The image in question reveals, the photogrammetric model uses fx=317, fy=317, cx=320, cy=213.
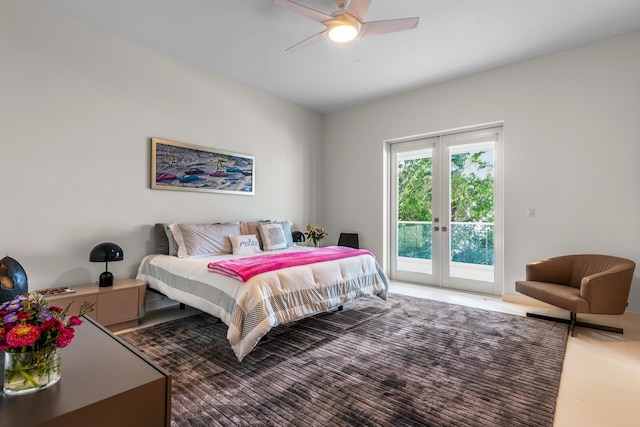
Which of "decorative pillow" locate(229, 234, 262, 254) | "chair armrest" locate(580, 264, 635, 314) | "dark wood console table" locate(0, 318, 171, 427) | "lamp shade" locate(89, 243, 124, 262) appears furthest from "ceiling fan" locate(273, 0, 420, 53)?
"chair armrest" locate(580, 264, 635, 314)

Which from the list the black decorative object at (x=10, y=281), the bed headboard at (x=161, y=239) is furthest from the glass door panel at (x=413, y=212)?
the black decorative object at (x=10, y=281)

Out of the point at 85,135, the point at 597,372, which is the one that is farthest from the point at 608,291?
the point at 85,135

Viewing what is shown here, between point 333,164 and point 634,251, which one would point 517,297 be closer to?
point 634,251

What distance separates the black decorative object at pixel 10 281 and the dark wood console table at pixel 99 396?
3.59ft

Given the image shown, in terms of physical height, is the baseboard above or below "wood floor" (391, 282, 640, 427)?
above

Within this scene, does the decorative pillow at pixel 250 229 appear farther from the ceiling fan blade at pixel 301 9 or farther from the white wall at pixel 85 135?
the ceiling fan blade at pixel 301 9

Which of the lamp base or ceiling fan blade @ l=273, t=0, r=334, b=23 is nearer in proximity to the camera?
ceiling fan blade @ l=273, t=0, r=334, b=23

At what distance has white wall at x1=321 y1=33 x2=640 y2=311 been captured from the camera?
3.44 metres

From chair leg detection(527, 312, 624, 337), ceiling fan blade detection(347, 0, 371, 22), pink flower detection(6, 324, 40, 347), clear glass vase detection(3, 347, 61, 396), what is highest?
ceiling fan blade detection(347, 0, 371, 22)

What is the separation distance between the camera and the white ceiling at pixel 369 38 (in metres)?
2.94

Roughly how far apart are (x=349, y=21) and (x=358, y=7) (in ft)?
0.48

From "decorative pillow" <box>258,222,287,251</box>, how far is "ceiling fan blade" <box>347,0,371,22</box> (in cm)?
273

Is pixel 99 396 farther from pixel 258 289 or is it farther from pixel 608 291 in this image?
pixel 608 291

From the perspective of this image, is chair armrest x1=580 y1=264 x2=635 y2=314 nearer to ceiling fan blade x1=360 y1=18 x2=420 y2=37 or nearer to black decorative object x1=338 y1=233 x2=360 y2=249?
ceiling fan blade x1=360 y1=18 x2=420 y2=37
